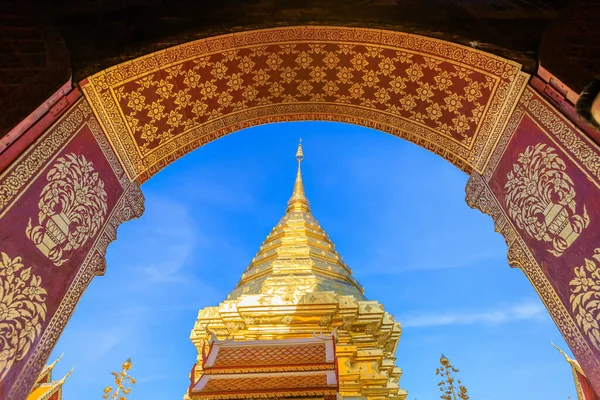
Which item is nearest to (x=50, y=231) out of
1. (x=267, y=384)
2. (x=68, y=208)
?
(x=68, y=208)

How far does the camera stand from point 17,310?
329 cm

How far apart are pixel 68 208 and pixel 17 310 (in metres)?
1.03

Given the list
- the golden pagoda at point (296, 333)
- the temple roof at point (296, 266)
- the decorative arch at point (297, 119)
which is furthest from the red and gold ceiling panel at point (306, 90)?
the temple roof at point (296, 266)

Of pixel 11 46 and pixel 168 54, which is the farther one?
pixel 168 54

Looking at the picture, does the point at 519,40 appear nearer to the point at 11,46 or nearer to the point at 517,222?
the point at 517,222

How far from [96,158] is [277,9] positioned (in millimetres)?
2513

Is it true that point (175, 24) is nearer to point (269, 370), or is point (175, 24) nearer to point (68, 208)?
point (68, 208)

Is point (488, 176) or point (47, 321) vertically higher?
point (488, 176)

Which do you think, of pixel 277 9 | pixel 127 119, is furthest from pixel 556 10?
pixel 127 119

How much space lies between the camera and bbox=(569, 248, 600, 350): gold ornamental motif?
10.8ft

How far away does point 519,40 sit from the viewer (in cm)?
407

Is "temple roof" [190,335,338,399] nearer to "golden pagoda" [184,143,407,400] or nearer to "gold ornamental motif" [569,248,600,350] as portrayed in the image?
"golden pagoda" [184,143,407,400]

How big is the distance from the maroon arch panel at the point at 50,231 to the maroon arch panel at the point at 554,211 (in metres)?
4.33

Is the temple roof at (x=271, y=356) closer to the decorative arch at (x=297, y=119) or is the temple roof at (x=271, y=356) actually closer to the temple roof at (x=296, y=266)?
the decorative arch at (x=297, y=119)
